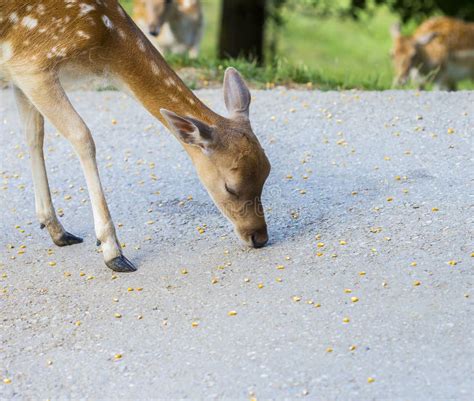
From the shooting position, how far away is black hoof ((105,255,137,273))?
6.15m

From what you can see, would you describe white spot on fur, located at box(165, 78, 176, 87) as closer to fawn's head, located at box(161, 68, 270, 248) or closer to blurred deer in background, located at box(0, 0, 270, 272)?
blurred deer in background, located at box(0, 0, 270, 272)

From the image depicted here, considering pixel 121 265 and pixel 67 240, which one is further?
pixel 67 240

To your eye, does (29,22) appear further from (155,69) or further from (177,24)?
(177,24)

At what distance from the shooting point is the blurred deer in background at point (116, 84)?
611 cm

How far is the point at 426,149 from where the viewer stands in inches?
299

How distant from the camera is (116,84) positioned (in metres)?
6.37

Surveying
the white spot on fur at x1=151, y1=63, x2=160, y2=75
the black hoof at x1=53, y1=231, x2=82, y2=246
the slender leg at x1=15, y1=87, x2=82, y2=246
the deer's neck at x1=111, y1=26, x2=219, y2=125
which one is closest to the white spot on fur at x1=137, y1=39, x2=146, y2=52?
the deer's neck at x1=111, y1=26, x2=219, y2=125

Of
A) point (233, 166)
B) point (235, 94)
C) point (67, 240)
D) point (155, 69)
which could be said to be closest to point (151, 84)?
point (155, 69)

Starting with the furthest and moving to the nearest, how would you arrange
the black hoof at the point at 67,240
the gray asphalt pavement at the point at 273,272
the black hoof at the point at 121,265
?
the black hoof at the point at 67,240 < the black hoof at the point at 121,265 < the gray asphalt pavement at the point at 273,272

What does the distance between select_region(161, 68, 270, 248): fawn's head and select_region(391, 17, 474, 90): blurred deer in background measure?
27.8ft

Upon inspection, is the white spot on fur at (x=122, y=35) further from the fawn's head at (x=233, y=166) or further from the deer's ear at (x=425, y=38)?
the deer's ear at (x=425, y=38)

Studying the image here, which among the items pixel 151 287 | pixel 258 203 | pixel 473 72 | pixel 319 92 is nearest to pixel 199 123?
pixel 258 203

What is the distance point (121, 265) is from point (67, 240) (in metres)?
0.71

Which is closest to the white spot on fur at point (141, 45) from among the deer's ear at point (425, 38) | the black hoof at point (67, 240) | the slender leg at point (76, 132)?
the slender leg at point (76, 132)
